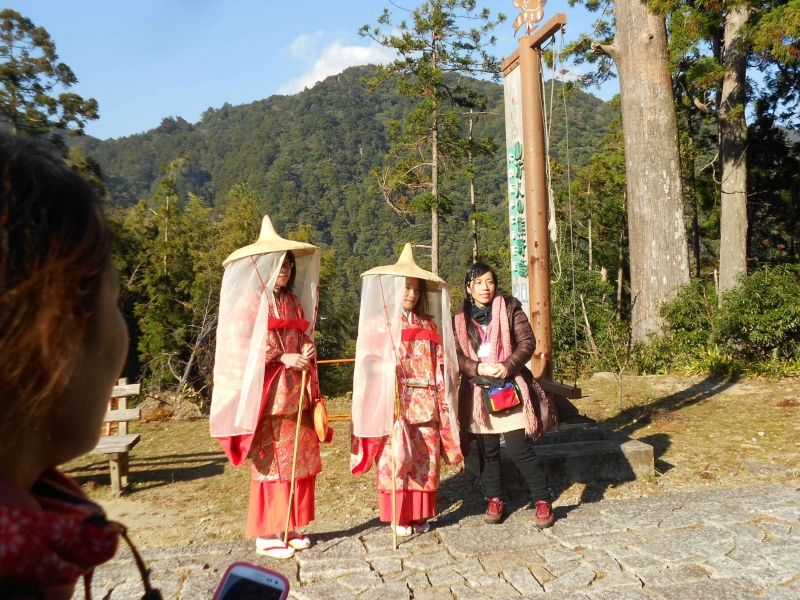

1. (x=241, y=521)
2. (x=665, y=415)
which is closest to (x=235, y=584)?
(x=241, y=521)

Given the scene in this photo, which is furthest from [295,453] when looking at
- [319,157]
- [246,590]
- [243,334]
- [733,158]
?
[319,157]

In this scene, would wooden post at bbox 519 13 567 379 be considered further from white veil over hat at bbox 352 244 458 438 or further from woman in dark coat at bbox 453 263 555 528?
white veil over hat at bbox 352 244 458 438

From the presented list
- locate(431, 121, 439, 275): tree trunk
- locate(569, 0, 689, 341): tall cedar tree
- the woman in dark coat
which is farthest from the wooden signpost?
locate(431, 121, 439, 275): tree trunk

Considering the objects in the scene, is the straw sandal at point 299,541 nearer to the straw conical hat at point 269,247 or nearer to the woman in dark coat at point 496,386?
the woman in dark coat at point 496,386

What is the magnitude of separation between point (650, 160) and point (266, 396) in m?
8.10

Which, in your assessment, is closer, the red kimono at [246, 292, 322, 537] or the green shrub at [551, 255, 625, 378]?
the red kimono at [246, 292, 322, 537]

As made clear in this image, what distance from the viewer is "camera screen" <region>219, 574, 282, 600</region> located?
0.86 metres

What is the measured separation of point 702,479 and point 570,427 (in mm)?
1090

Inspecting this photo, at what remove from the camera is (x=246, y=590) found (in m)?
0.87

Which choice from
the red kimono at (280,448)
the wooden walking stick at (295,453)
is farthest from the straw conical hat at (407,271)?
the wooden walking stick at (295,453)

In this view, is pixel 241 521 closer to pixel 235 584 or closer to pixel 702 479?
pixel 702 479

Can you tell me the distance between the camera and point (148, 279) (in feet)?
59.5

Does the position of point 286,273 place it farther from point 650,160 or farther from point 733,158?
point 733,158

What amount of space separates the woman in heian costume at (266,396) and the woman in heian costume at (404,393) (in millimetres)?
364
